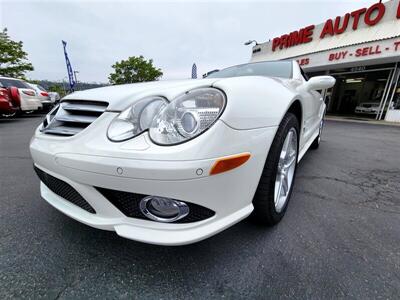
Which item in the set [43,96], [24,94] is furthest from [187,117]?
[43,96]

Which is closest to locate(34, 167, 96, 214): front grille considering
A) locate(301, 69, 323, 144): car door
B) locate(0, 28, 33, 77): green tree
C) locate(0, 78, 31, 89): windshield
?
locate(301, 69, 323, 144): car door

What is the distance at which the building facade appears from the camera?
9.91m

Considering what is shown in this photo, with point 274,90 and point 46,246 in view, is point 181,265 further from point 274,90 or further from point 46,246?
point 274,90

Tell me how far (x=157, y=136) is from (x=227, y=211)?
1.63 ft

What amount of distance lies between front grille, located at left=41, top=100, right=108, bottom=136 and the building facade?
1276cm

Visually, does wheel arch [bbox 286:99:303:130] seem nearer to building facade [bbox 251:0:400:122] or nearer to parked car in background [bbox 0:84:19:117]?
parked car in background [bbox 0:84:19:117]

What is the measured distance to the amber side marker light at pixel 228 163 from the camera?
0.88 metres

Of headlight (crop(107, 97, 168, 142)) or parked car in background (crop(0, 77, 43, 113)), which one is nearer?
headlight (crop(107, 97, 168, 142))

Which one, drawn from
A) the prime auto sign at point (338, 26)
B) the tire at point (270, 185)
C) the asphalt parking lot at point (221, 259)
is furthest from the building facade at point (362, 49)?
the tire at point (270, 185)

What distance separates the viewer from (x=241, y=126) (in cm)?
97

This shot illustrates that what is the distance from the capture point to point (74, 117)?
120 centimetres

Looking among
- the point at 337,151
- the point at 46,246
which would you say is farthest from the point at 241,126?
the point at 337,151

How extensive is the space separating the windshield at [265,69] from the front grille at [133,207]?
168 cm

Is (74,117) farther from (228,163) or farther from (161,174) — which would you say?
(228,163)
